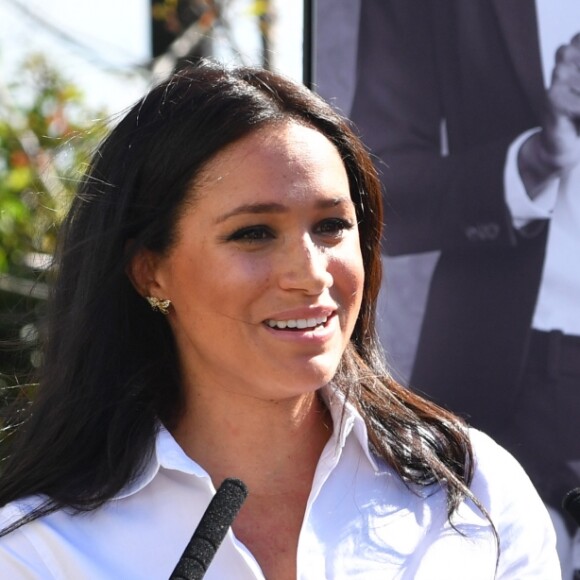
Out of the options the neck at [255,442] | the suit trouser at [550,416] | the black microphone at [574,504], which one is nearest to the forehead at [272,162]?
the neck at [255,442]

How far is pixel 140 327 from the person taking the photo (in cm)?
260

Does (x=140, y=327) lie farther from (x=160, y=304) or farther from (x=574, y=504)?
(x=574, y=504)

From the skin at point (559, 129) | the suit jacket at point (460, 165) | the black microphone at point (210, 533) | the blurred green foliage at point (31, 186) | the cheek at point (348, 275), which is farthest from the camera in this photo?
the blurred green foliage at point (31, 186)

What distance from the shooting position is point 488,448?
2.45m

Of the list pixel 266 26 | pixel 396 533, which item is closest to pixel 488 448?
pixel 396 533

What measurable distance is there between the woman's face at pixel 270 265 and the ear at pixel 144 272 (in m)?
0.06

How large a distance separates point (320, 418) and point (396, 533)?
0.32 metres

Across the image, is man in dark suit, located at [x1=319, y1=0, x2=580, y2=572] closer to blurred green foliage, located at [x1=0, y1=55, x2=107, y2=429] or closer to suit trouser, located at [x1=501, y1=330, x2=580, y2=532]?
suit trouser, located at [x1=501, y1=330, x2=580, y2=532]

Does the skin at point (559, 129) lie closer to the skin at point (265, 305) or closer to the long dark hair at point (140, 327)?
the long dark hair at point (140, 327)

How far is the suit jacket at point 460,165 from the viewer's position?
2.67 m

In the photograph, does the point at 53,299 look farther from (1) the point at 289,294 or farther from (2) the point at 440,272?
(2) the point at 440,272

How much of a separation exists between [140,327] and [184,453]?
0.36 meters

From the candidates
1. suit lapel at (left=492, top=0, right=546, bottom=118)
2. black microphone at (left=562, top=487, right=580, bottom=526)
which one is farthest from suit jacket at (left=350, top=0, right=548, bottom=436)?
black microphone at (left=562, top=487, right=580, bottom=526)

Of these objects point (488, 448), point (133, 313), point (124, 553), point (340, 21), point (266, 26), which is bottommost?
point (124, 553)
